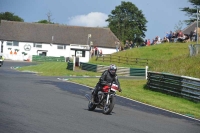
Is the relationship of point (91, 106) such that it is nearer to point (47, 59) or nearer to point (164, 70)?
point (164, 70)

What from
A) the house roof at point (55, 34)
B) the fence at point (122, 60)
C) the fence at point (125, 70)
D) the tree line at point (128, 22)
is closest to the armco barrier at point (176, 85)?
the fence at point (125, 70)

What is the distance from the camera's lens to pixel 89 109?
1762 centimetres

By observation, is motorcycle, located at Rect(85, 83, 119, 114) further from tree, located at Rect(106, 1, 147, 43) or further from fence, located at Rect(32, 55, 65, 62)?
tree, located at Rect(106, 1, 147, 43)

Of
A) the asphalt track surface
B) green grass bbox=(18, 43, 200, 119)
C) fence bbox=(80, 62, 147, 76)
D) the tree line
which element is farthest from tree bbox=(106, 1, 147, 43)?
the asphalt track surface

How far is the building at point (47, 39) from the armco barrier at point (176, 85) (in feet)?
232

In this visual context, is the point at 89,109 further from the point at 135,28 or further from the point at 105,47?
the point at 135,28

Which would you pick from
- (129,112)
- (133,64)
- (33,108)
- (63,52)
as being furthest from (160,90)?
(63,52)

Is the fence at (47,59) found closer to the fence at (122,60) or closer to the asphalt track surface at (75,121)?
the fence at (122,60)

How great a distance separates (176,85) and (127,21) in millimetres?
94693

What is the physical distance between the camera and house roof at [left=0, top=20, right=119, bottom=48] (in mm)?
104500

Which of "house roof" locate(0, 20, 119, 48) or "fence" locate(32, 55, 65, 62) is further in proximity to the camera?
"house roof" locate(0, 20, 119, 48)

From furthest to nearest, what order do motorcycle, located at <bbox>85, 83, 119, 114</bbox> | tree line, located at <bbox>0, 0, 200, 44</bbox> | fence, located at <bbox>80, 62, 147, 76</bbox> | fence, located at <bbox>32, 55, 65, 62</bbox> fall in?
tree line, located at <bbox>0, 0, 200, 44</bbox> < fence, located at <bbox>32, 55, 65, 62</bbox> < fence, located at <bbox>80, 62, 147, 76</bbox> < motorcycle, located at <bbox>85, 83, 119, 114</bbox>

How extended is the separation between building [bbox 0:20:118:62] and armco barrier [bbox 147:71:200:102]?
70715mm

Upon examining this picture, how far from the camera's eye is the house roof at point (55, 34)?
10450cm
